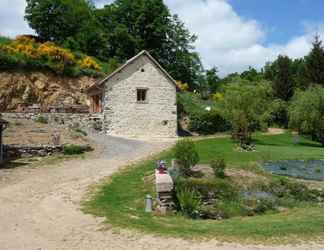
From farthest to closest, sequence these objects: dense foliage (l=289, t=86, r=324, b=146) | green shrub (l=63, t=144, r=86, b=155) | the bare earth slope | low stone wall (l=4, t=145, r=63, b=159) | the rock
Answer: the rock < the bare earth slope < dense foliage (l=289, t=86, r=324, b=146) < green shrub (l=63, t=144, r=86, b=155) < low stone wall (l=4, t=145, r=63, b=159)

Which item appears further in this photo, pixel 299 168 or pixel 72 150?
pixel 72 150

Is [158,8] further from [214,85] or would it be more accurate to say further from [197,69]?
[214,85]

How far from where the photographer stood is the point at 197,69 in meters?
54.2

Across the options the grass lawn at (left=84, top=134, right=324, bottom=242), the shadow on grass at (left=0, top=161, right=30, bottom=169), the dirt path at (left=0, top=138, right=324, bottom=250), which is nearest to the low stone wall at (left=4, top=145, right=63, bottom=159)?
the shadow on grass at (left=0, top=161, right=30, bottom=169)

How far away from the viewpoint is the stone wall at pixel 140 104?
3206cm

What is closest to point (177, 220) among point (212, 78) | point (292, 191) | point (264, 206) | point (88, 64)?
point (264, 206)

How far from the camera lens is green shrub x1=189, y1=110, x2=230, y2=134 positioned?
3569cm

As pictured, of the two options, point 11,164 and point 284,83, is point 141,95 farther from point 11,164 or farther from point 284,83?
point 284,83

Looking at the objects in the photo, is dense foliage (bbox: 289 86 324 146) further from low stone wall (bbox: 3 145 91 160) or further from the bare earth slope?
the bare earth slope

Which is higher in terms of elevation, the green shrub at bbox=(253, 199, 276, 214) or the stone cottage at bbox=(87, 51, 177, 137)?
the stone cottage at bbox=(87, 51, 177, 137)

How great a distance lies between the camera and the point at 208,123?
117 ft

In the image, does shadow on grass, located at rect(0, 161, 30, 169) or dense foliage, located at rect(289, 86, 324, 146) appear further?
dense foliage, located at rect(289, 86, 324, 146)

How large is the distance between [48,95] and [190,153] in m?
26.7

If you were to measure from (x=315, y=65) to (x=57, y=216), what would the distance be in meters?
40.2
